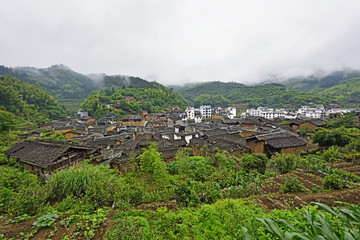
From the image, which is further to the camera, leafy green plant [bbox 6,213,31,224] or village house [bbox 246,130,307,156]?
village house [bbox 246,130,307,156]

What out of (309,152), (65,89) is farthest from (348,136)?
(65,89)

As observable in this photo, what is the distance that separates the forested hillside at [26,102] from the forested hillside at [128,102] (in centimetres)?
1431

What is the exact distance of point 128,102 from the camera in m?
86.5

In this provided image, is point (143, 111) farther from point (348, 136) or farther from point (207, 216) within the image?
point (207, 216)

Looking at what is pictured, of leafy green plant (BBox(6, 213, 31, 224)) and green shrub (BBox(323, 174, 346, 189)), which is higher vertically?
leafy green plant (BBox(6, 213, 31, 224))

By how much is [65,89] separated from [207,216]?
17265 centimetres

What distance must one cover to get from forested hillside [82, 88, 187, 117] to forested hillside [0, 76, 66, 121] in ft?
46.9

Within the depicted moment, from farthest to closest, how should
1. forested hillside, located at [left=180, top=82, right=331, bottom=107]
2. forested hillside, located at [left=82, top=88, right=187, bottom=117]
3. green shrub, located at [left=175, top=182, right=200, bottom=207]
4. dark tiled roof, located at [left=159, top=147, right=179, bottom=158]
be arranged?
forested hillside, located at [left=180, top=82, right=331, bottom=107] < forested hillside, located at [left=82, top=88, right=187, bottom=117] < dark tiled roof, located at [left=159, top=147, right=179, bottom=158] < green shrub, located at [left=175, top=182, right=200, bottom=207]

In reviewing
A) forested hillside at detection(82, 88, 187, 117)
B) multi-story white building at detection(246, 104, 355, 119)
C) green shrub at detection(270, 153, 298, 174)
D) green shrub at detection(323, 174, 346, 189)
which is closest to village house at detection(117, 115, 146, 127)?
forested hillside at detection(82, 88, 187, 117)

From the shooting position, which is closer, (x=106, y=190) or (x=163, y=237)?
(x=163, y=237)

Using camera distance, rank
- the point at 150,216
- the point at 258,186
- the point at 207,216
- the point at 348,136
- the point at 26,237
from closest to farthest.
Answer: the point at 26,237
the point at 207,216
the point at 150,216
the point at 258,186
the point at 348,136

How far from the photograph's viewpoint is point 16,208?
16.5ft

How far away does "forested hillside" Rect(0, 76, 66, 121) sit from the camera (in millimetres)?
51500

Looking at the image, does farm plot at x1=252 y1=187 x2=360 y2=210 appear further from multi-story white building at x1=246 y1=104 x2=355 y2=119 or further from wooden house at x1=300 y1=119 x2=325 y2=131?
multi-story white building at x1=246 y1=104 x2=355 y2=119
